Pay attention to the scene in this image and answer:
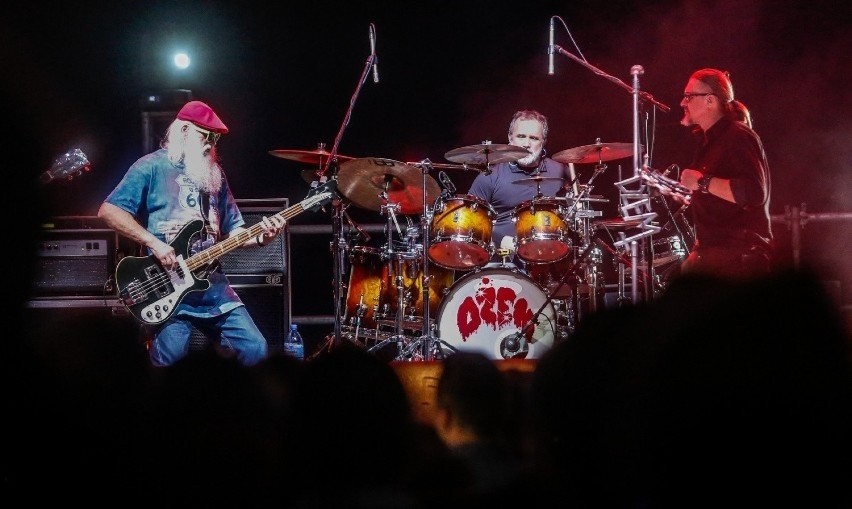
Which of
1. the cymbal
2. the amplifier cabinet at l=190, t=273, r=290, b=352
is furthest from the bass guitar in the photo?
the amplifier cabinet at l=190, t=273, r=290, b=352

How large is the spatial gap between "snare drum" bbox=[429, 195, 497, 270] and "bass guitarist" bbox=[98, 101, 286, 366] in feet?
5.11

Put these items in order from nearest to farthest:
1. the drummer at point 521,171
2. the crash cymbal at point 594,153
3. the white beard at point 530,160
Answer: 1. the crash cymbal at point 594,153
2. the drummer at point 521,171
3. the white beard at point 530,160

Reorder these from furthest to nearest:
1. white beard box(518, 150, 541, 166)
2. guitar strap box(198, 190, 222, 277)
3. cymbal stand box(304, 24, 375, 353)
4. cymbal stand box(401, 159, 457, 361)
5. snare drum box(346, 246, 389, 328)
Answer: white beard box(518, 150, 541, 166) < snare drum box(346, 246, 389, 328) < cymbal stand box(401, 159, 457, 361) < cymbal stand box(304, 24, 375, 353) < guitar strap box(198, 190, 222, 277)

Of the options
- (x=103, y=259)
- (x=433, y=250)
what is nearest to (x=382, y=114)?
(x=433, y=250)

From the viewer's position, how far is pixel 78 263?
7586 millimetres

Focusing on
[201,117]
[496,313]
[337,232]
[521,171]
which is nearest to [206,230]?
[201,117]

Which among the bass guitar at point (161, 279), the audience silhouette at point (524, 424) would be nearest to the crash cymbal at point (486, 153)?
the bass guitar at point (161, 279)

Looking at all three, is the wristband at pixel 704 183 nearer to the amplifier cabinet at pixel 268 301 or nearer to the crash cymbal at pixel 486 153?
the crash cymbal at pixel 486 153

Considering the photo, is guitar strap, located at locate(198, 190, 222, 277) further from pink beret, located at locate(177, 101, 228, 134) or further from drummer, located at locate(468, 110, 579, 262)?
drummer, located at locate(468, 110, 579, 262)

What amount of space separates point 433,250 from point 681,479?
18.4 ft

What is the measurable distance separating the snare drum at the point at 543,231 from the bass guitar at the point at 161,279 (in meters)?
2.63

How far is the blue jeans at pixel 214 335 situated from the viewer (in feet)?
18.0

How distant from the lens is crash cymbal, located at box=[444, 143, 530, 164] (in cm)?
703

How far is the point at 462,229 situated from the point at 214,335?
7.63 ft
